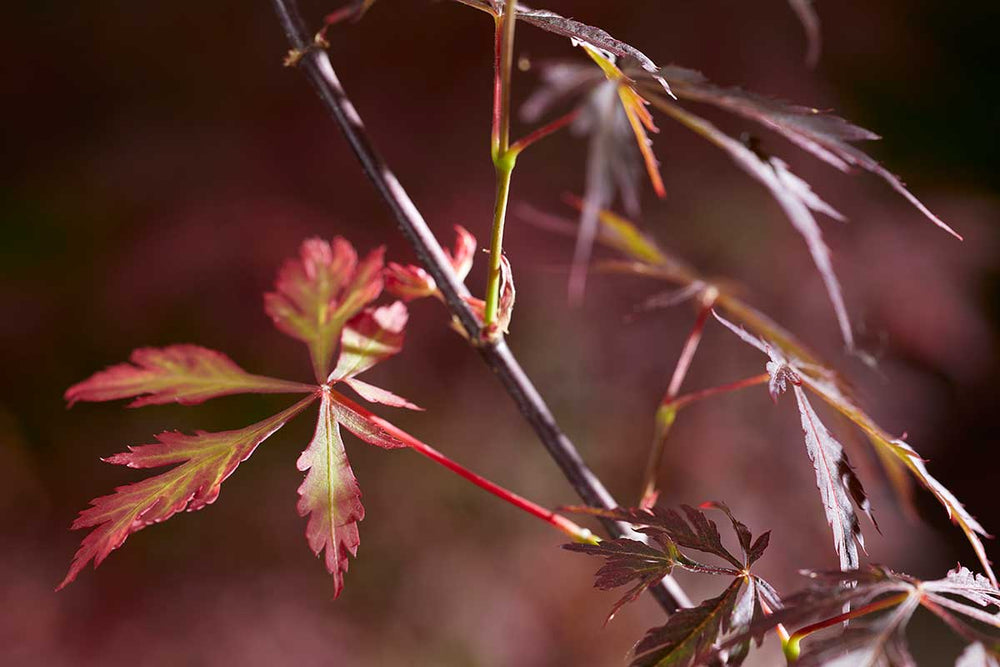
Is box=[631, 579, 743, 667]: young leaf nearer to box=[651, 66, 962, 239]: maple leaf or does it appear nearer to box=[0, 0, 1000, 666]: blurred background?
box=[651, 66, 962, 239]: maple leaf

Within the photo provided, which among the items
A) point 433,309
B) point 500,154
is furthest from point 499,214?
point 433,309

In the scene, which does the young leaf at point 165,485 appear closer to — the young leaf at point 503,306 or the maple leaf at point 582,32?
the young leaf at point 503,306

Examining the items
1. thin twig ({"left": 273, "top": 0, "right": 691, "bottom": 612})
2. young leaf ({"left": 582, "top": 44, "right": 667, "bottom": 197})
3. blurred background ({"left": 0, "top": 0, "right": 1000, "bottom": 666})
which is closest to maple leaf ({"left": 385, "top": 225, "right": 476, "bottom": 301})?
thin twig ({"left": 273, "top": 0, "right": 691, "bottom": 612})

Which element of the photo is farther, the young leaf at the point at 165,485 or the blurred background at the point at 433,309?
the blurred background at the point at 433,309

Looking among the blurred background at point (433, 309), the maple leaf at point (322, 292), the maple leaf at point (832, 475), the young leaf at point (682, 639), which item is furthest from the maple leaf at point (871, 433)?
the blurred background at point (433, 309)

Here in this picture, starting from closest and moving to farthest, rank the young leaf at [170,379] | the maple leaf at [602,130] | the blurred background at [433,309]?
the young leaf at [170,379] → the maple leaf at [602,130] → the blurred background at [433,309]

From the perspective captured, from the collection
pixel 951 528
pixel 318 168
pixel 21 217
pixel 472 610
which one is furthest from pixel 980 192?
pixel 21 217
